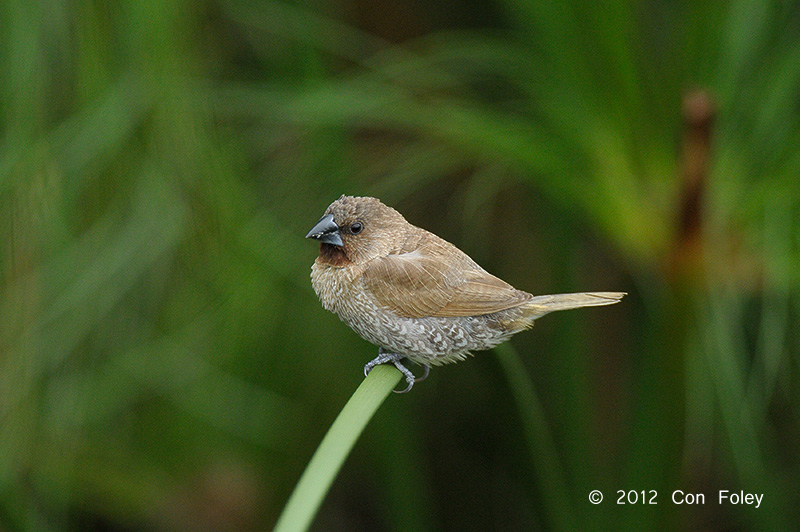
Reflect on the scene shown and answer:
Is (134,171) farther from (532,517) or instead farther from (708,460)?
(708,460)

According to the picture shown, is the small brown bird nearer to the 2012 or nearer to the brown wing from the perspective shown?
the brown wing

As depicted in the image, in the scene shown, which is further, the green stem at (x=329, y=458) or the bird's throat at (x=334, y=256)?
the bird's throat at (x=334, y=256)

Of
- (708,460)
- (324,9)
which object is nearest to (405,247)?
(324,9)

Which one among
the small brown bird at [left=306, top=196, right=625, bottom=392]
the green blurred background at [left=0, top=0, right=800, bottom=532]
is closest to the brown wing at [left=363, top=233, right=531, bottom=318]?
the small brown bird at [left=306, top=196, right=625, bottom=392]

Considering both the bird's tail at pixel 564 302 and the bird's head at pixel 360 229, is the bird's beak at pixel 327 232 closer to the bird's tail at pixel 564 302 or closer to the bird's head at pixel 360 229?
the bird's head at pixel 360 229

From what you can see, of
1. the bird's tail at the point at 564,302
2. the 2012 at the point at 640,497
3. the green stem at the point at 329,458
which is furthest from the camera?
the 2012 at the point at 640,497

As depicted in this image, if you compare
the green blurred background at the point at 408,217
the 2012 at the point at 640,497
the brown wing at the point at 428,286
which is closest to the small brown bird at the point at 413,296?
the brown wing at the point at 428,286
